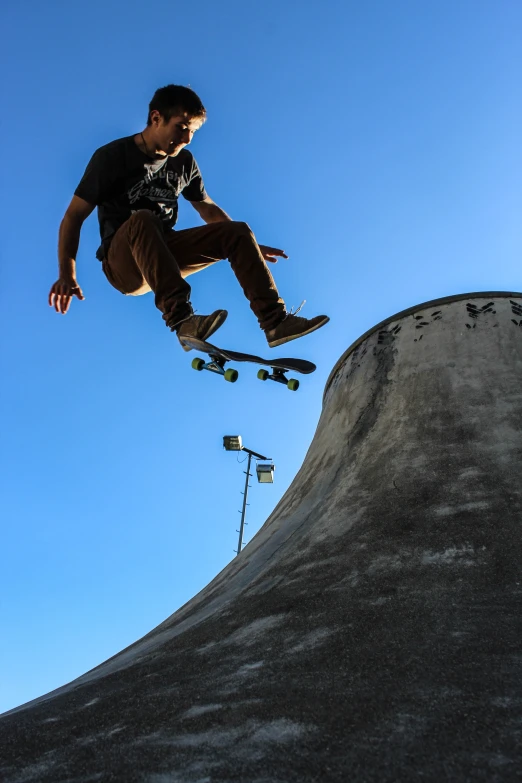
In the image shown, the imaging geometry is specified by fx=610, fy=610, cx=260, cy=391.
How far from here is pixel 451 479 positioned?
3447mm

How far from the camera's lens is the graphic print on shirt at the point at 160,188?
484 cm

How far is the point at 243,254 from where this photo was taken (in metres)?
5.02

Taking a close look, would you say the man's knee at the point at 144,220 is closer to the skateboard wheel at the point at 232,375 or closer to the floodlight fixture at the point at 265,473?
the skateboard wheel at the point at 232,375

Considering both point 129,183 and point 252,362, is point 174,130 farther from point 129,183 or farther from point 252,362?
point 252,362

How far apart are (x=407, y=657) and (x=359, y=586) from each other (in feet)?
2.25

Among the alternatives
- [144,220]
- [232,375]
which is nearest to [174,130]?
[144,220]

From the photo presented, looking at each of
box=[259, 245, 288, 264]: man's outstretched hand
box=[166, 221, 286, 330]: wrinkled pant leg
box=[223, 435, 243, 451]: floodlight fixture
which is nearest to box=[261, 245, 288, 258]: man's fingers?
box=[259, 245, 288, 264]: man's outstretched hand

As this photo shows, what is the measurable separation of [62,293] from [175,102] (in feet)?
5.58

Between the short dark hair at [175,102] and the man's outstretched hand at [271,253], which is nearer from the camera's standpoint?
the short dark hair at [175,102]

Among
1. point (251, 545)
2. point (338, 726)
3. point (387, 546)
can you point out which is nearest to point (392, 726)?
point (338, 726)

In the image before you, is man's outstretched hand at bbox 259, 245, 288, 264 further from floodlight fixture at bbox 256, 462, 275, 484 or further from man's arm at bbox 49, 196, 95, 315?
floodlight fixture at bbox 256, 462, 275, 484

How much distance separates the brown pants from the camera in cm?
463

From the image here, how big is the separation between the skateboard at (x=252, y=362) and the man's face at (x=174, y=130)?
1485 mm

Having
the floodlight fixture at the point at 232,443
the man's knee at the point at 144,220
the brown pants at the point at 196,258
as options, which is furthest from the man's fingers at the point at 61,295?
the floodlight fixture at the point at 232,443
